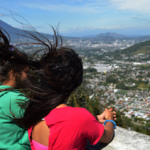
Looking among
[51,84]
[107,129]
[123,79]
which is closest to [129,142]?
[107,129]

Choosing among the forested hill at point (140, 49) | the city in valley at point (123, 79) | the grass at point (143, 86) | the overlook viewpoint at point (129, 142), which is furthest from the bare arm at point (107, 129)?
the forested hill at point (140, 49)

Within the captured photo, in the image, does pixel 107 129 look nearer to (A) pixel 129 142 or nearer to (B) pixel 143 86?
(A) pixel 129 142

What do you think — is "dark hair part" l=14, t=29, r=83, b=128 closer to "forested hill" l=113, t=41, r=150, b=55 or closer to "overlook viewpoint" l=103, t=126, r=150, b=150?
"overlook viewpoint" l=103, t=126, r=150, b=150

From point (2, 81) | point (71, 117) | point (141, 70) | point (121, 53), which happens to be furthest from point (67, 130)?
point (121, 53)

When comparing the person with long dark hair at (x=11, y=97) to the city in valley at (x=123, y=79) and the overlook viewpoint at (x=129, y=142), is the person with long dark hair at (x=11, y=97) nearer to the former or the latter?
the city in valley at (x=123, y=79)

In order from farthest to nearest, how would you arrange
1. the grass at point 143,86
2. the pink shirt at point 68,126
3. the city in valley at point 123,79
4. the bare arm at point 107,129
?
the grass at point 143,86 → the city in valley at point 123,79 → the bare arm at point 107,129 → the pink shirt at point 68,126

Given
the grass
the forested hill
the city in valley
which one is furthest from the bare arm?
the forested hill
